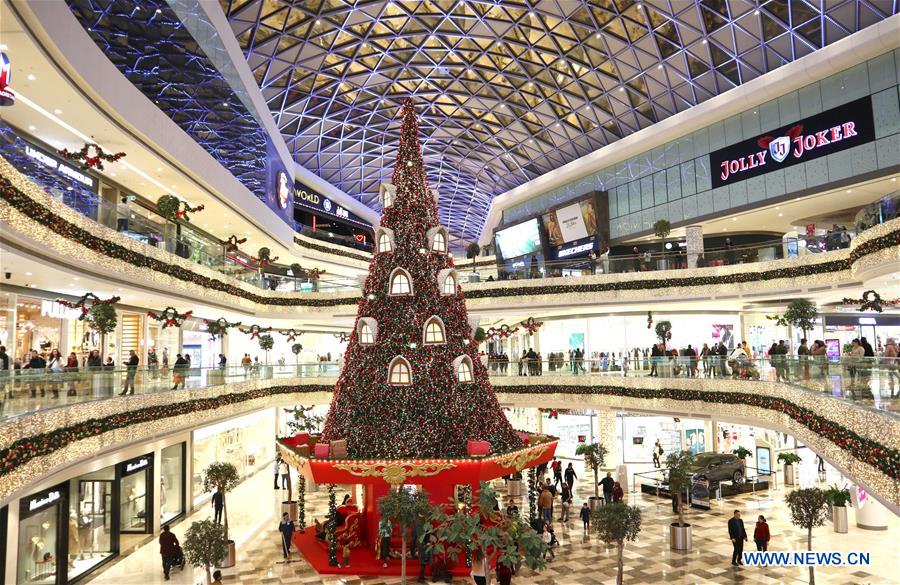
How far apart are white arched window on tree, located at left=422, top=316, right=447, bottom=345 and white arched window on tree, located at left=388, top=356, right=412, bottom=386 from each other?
0.90 meters

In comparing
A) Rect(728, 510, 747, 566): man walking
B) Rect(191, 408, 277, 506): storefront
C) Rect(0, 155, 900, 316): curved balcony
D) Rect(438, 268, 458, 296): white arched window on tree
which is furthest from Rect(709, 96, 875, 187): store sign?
Rect(191, 408, 277, 506): storefront

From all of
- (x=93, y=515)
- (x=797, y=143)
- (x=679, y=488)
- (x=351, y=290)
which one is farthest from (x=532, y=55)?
(x=93, y=515)

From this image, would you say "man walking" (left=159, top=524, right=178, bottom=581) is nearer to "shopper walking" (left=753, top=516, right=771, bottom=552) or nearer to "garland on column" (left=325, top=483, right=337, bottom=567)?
"garland on column" (left=325, top=483, right=337, bottom=567)

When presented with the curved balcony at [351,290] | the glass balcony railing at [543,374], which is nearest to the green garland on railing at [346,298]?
the curved balcony at [351,290]

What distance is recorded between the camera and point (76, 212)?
14.6 meters

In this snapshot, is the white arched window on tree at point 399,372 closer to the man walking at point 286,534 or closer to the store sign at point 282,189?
the man walking at point 286,534

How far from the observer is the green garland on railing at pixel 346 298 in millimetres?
12844

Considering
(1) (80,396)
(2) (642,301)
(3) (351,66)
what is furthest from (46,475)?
(3) (351,66)

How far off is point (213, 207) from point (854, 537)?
1129 inches

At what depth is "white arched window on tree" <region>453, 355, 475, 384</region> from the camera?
721 inches

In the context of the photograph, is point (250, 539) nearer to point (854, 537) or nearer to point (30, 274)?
point (30, 274)

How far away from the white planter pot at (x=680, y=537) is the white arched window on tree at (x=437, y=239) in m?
12.1

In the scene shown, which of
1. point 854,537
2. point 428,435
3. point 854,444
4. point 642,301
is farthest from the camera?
point 642,301

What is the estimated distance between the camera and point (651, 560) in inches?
749
